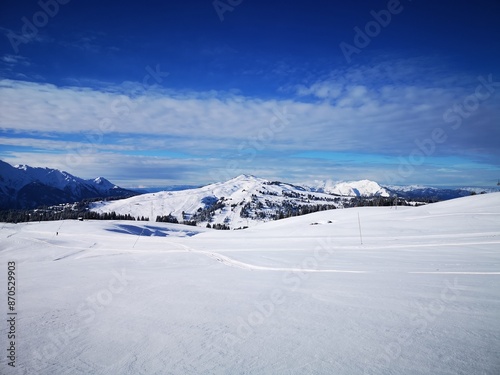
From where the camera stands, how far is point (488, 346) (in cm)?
471

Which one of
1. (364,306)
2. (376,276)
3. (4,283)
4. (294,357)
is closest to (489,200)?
(376,276)

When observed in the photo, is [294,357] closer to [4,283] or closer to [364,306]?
[364,306]

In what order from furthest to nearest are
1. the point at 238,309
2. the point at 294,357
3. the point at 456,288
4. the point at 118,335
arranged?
1. the point at 456,288
2. the point at 238,309
3. the point at 118,335
4. the point at 294,357

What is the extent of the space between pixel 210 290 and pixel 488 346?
6.75 meters

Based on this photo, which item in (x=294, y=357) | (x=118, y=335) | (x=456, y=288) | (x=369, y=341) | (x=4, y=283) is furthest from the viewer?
(x=4, y=283)

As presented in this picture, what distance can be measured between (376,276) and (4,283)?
13824mm

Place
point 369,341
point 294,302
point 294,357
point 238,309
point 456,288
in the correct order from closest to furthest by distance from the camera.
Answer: point 294,357
point 369,341
point 238,309
point 294,302
point 456,288

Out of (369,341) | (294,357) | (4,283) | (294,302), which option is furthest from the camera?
(4,283)

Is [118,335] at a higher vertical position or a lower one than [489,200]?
lower

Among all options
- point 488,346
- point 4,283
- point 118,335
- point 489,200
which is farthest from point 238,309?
point 489,200

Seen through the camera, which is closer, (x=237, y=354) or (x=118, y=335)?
(x=237, y=354)

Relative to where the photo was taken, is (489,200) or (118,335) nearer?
(118,335)

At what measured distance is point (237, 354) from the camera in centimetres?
473

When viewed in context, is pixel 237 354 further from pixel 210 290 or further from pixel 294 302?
pixel 210 290
